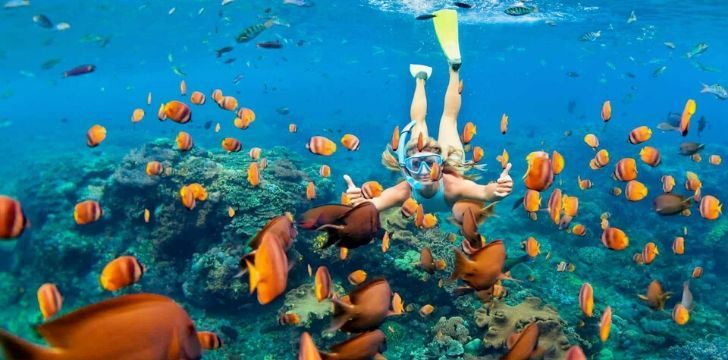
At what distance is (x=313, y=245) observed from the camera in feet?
31.9

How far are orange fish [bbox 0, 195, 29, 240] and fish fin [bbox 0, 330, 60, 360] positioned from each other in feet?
10.4

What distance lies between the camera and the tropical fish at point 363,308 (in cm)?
279

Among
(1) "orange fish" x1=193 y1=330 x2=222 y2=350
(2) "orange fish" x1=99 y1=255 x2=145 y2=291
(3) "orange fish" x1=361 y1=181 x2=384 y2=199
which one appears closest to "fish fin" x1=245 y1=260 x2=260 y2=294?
(1) "orange fish" x1=193 y1=330 x2=222 y2=350

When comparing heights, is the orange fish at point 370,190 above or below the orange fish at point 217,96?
above

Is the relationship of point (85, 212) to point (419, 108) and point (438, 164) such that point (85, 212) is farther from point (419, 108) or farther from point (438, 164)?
point (419, 108)

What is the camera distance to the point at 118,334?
1.57 metres

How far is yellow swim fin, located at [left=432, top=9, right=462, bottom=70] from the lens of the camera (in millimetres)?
8516

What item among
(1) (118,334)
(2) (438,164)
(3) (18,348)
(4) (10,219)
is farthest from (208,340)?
(2) (438,164)

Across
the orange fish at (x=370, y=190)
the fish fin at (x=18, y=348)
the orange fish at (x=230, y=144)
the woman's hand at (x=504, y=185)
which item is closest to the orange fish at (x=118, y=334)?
the fish fin at (x=18, y=348)

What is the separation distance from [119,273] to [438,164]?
4176 mm

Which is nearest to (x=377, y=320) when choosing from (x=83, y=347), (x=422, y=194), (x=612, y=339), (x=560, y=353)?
(x=83, y=347)

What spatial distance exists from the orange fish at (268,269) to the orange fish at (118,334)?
21.1 inches

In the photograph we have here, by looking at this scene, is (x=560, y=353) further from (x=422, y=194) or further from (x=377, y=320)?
(x=377, y=320)

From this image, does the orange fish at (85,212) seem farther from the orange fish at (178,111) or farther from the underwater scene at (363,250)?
the orange fish at (178,111)
